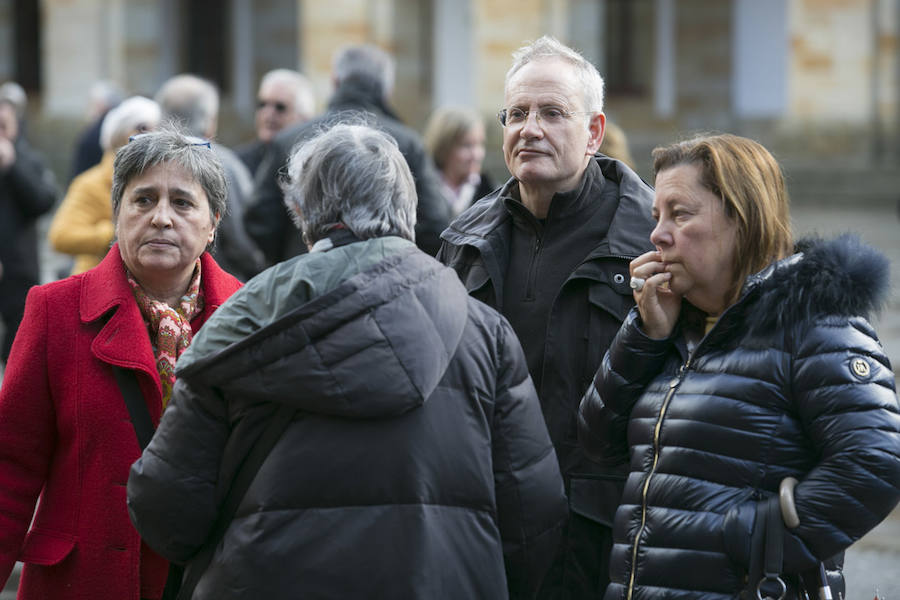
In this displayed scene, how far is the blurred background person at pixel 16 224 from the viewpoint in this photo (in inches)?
326

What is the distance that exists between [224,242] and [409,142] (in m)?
1.01

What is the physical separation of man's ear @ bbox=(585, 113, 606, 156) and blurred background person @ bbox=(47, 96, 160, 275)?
2835 millimetres

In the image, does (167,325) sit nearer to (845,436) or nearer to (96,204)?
(845,436)

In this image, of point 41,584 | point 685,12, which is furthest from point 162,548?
point 685,12

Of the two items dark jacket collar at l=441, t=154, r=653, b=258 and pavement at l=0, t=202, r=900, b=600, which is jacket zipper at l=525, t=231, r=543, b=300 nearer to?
dark jacket collar at l=441, t=154, r=653, b=258

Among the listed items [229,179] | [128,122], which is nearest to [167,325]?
[128,122]

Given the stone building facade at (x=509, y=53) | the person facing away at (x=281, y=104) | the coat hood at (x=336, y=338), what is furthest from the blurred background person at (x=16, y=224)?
the stone building facade at (x=509, y=53)

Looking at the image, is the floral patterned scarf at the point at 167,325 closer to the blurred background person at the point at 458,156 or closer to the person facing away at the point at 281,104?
the blurred background person at the point at 458,156

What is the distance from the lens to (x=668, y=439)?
117 inches

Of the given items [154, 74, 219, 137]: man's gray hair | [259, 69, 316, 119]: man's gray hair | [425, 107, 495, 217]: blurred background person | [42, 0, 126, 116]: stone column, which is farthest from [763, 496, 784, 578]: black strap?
[42, 0, 126, 116]: stone column

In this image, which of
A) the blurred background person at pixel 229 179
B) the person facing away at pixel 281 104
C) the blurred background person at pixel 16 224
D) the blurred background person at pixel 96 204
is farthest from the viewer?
the blurred background person at pixel 16 224

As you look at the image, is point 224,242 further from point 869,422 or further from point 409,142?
point 869,422

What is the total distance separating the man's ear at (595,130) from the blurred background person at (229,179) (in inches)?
113

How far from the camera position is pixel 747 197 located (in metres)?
3.02
